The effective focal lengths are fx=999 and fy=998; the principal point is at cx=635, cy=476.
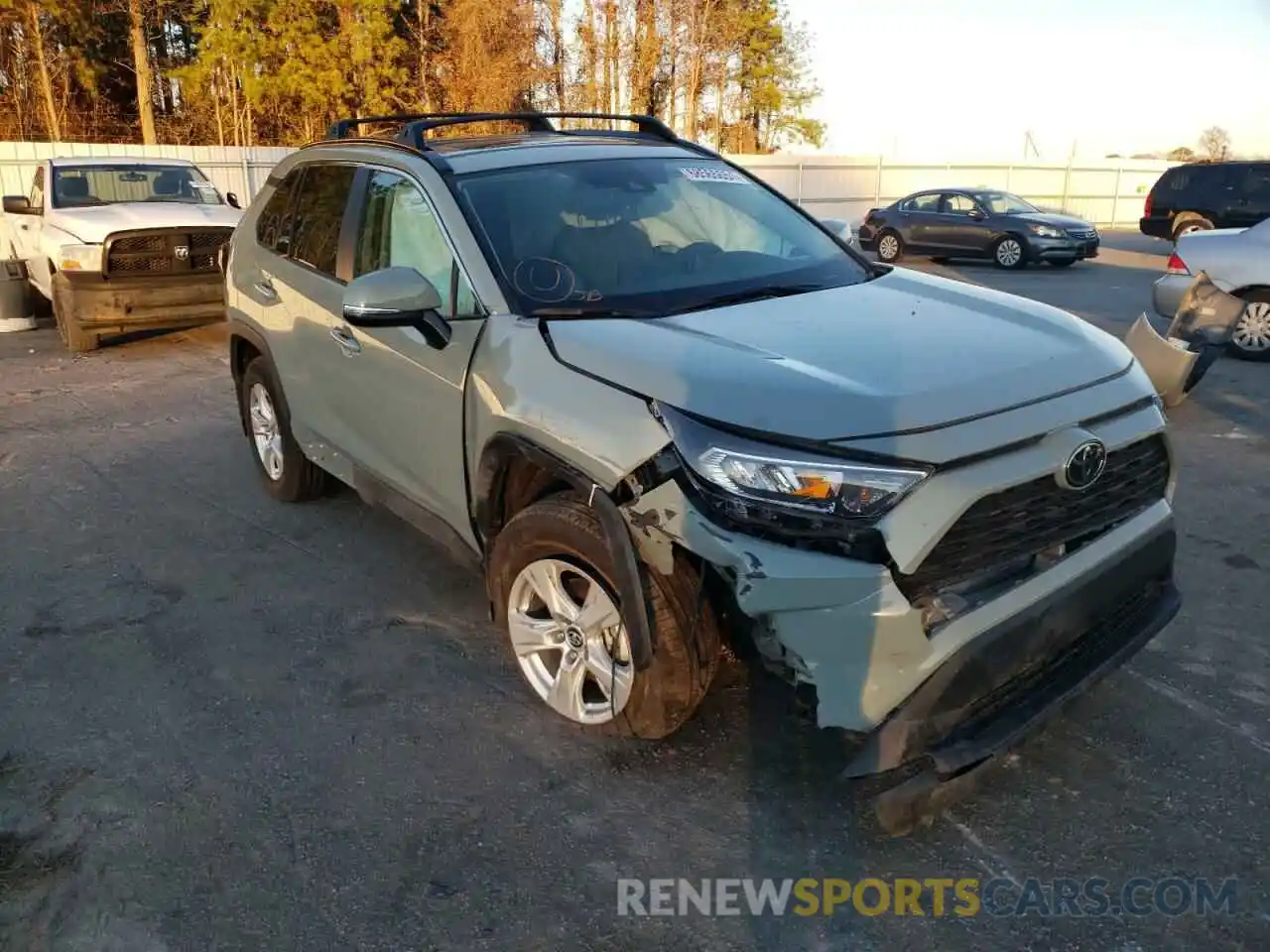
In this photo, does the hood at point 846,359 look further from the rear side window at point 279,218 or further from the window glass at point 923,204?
the window glass at point 923,204

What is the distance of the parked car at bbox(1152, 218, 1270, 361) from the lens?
8.89 m

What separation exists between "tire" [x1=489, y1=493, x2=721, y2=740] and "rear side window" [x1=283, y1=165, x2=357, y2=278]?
1883 mm

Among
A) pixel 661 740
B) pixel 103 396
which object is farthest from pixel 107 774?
pixel 103 396

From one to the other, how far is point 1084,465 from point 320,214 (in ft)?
11.6

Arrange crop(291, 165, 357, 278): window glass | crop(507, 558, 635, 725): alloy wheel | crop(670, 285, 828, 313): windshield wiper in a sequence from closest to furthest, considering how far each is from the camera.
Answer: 1. crop(507, 558, 635, 725): alloy wheel
2. crop(670, 285, 828, 313): windshield wiper
3. crop(291, 165, 357, 278): window glass

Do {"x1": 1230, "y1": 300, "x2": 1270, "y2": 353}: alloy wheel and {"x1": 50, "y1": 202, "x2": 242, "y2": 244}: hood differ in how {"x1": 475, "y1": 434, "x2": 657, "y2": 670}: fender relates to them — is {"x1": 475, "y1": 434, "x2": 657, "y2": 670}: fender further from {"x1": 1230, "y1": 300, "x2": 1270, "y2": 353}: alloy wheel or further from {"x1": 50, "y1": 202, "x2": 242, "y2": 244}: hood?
{"x1": 50, "y1": 202, "x2": 242, "y2": 244}: hood

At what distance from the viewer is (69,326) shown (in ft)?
32.7

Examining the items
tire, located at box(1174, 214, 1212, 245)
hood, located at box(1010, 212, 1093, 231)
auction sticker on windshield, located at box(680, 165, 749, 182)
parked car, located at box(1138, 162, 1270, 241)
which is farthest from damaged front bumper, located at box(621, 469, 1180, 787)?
tire, located at box(1174, 214, 1212, 245)

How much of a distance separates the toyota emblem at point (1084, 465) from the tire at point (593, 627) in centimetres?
103

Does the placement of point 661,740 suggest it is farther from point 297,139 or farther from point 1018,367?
point 297,139

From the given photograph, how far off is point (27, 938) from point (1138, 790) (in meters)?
3.05

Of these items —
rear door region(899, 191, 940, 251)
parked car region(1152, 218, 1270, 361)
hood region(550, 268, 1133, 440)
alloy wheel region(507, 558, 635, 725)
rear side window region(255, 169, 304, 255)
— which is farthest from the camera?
rear door region(899, 191, 940, 251)

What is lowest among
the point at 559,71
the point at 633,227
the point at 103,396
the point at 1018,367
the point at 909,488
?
the point at 103,396

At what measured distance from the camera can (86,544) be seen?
5.06 m
